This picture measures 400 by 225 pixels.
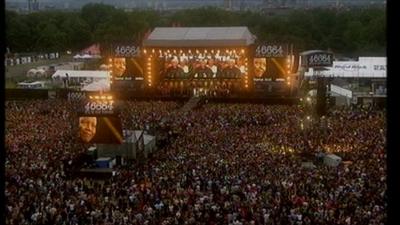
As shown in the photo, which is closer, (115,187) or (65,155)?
(115,187)

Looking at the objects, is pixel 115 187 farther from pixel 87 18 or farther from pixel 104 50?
pixel 87 18

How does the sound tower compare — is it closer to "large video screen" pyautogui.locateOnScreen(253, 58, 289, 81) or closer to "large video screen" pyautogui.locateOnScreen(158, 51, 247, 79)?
"large video screen" pyautogui.locateOnScreen(253, 58, 289, 81)

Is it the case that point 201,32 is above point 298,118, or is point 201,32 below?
above

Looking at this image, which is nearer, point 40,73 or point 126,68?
point 126,68

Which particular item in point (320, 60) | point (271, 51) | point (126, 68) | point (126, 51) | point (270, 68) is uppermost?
point (126, 51)

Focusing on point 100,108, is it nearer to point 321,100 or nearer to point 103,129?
point 103,129

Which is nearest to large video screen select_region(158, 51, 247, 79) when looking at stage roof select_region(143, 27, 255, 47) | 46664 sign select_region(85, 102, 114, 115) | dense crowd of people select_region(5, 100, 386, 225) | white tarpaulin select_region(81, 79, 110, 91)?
stage roof select_region(143, 27, 255, 47)

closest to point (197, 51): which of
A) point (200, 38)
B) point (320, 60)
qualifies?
point (200, 38)
